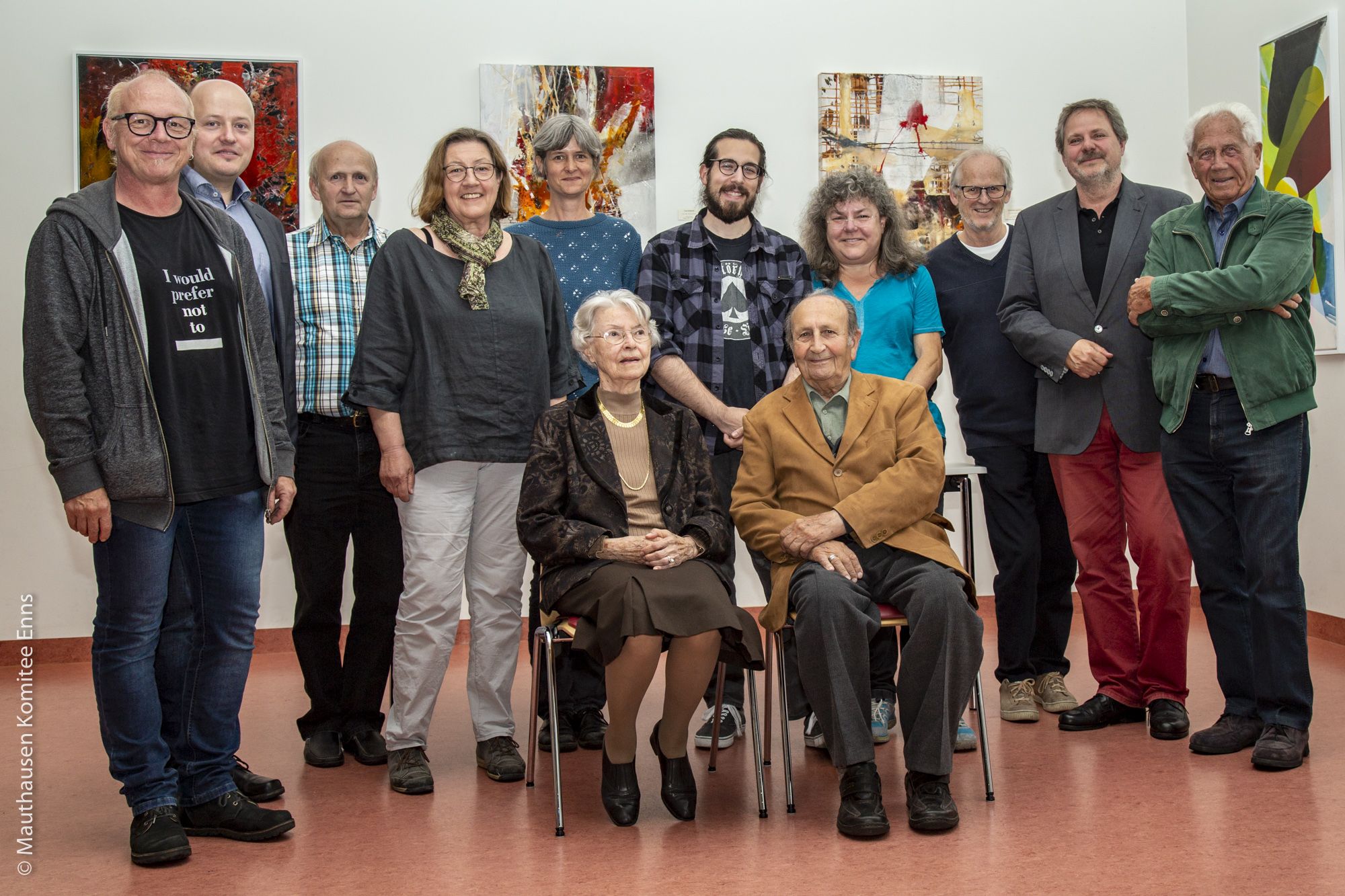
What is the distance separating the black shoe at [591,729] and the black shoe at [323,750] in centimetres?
73

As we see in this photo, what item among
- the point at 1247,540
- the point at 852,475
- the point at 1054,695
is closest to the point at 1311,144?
the point at 1247,540

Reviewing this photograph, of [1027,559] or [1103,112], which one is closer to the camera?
[1103,112]

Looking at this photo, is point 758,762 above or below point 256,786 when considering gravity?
above

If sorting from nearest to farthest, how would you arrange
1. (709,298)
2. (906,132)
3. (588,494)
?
1. (588,494)
2. (709,298)
3. (906,132)

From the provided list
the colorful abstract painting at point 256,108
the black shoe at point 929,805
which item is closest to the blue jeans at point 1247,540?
the black shoe at point 929,805

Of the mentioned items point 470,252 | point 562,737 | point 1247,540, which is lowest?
point 562,737

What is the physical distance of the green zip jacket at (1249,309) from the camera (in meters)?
3.16

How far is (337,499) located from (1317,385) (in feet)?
13.2

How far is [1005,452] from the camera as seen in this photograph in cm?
389

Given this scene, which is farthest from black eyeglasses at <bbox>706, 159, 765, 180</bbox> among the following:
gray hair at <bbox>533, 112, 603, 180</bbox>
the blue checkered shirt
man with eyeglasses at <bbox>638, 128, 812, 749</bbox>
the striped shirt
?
the striped shirt

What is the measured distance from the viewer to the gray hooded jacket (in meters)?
2.53

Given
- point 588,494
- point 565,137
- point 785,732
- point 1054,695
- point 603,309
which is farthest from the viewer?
point 1054,695

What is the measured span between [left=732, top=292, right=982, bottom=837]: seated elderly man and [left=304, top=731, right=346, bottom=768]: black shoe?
1413mm

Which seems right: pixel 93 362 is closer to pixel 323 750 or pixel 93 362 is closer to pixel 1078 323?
pixel 323 750
